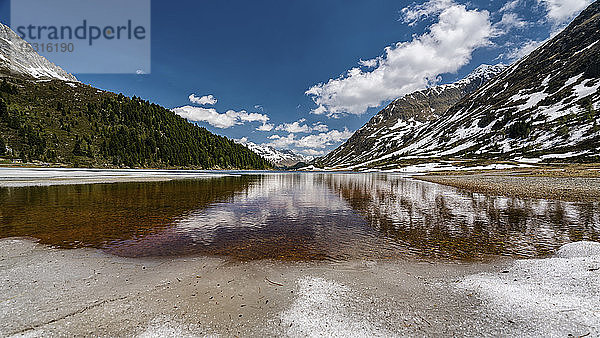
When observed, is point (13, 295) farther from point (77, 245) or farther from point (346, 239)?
point (346, 239)

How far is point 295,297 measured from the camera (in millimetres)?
7180

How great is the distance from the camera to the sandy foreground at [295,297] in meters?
5.62

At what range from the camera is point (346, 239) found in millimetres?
13570

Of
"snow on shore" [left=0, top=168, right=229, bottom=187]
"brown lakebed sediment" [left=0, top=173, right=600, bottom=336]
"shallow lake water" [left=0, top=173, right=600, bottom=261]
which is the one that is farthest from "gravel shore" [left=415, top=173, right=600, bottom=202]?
"snow on shore" [left=0, top=168, right=229, bottom=187]

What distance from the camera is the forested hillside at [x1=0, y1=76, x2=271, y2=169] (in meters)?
111

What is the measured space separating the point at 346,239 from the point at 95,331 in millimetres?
10899

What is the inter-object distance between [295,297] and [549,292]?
7500 mm

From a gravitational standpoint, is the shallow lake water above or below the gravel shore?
below

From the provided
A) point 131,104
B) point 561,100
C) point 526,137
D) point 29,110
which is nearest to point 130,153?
point 29,110

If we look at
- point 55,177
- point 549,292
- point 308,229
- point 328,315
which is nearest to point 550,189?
point 549,292

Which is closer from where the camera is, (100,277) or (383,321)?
(383,321)

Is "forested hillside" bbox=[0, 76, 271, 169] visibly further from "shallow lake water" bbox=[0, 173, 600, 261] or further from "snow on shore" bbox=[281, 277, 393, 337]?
"snow on shore" bbox=[281, 277, 393, 337]

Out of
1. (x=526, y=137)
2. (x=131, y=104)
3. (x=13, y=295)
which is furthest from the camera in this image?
(x=131, y=104)

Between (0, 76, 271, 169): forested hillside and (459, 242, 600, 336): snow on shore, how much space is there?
149555 millimetres
